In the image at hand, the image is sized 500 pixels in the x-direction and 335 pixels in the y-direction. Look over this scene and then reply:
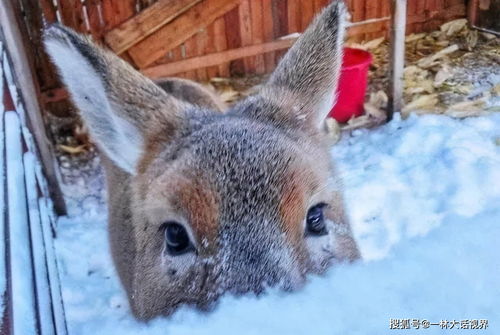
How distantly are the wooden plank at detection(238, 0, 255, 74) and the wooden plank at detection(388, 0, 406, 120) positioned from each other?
2236mm

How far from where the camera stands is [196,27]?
792 cm

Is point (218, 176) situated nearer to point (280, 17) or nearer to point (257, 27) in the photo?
point (257, 27)

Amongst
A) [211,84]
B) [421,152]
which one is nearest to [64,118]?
[211,84]

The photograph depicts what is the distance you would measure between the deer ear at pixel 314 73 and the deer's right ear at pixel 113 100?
42cm

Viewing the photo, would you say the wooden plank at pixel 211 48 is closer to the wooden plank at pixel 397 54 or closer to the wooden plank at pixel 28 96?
the wooden plank at pixel 397 54

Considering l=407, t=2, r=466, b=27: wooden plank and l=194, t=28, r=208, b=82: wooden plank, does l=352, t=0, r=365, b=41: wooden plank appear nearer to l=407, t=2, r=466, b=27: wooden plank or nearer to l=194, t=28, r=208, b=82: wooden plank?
l=407, t=2, r=466, b=27: wooden plank

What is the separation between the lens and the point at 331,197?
2.71 metres

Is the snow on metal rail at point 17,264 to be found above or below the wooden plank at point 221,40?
above

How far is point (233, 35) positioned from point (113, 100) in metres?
5.50

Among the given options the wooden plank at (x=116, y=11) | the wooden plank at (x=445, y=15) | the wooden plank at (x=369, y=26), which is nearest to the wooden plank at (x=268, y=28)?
the wooden plank at (x=369, y=26)

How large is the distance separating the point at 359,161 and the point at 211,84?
274cm

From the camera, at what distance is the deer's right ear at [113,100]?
110 inches

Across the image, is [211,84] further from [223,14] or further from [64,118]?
[64,118]

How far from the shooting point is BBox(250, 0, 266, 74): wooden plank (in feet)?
26.8
